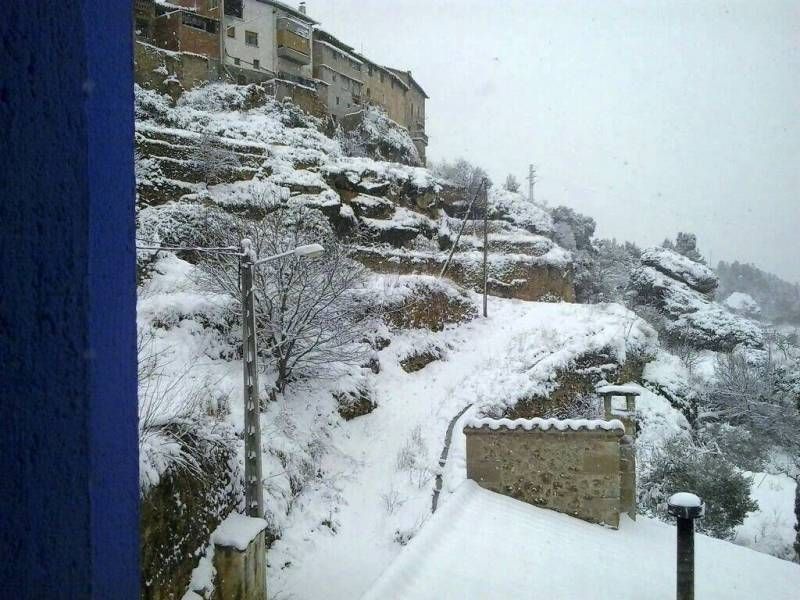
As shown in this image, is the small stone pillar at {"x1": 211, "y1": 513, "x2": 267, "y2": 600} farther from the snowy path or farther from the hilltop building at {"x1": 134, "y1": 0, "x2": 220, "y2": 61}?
the hilltop building at {"x1": 134, "y1": 0, "x2": 220, "y2": 61}

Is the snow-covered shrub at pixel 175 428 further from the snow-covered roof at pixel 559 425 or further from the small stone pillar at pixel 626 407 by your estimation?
the small stone pillar at pixel 626 407

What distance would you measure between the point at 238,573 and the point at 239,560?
0.49 feet

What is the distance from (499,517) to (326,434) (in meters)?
5.28

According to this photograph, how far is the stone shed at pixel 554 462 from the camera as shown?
19.2 feet

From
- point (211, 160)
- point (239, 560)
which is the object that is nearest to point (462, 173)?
point (211, 160)

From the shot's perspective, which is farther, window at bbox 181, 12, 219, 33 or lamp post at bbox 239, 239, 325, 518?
window at bbox 181, 12, 219, 33

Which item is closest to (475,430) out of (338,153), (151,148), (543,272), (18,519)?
(18,519)

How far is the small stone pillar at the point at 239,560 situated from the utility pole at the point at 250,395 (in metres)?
0.31

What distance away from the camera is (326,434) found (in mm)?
10031

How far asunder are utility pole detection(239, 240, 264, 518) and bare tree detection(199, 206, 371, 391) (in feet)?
12.7

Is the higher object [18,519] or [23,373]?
[23,373]

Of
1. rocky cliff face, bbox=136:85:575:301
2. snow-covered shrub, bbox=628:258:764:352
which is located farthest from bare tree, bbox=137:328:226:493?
snow-covered shrub, bbox=628:258:764:352

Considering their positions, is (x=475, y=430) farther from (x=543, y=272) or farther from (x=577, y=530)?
(x=543, y=272)

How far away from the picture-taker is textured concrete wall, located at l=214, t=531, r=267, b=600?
18.3 ft
